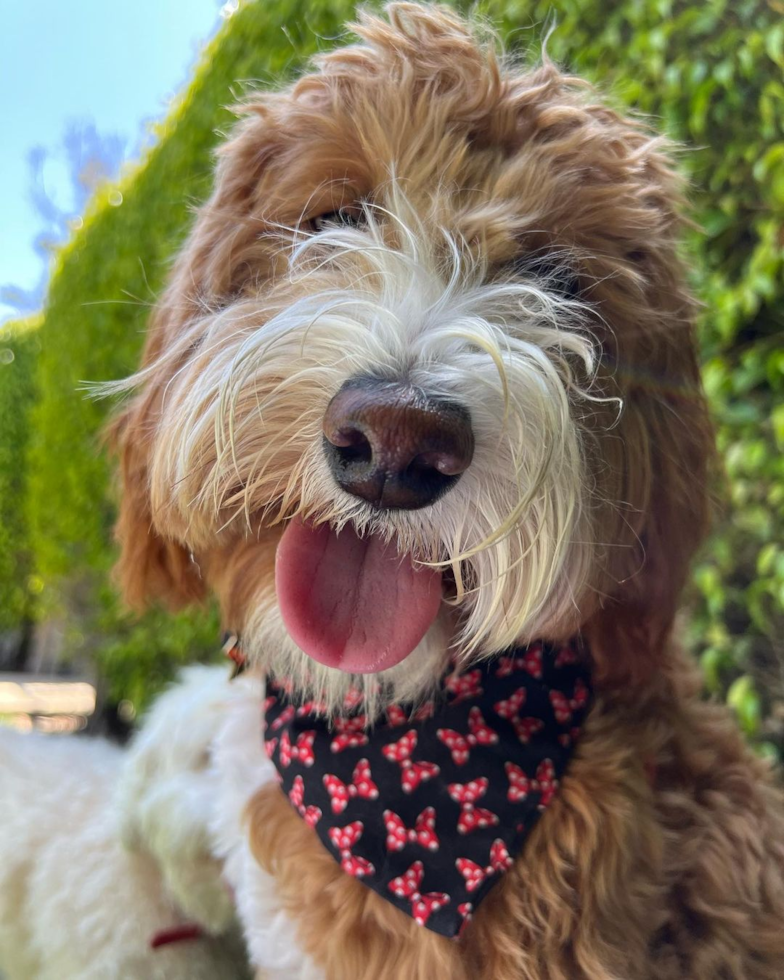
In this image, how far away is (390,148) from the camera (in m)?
1.22

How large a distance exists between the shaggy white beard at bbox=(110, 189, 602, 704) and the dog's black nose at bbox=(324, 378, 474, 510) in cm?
3

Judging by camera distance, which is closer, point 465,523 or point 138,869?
point 465,523

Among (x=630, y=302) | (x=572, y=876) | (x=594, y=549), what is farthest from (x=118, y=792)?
(x=630, y=302)

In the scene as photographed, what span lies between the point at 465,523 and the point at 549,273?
462 millimetres

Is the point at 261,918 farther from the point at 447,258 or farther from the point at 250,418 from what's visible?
the point at 447,258

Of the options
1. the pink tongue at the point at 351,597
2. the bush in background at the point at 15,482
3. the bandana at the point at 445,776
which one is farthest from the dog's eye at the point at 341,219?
the bush in background at the point at 15,482

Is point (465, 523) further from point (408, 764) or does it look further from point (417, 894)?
point (417, 894)

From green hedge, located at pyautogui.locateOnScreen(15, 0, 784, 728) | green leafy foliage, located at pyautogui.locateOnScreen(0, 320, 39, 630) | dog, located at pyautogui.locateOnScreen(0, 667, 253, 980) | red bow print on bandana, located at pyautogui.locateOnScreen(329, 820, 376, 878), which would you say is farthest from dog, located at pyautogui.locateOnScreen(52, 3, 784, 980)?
green leafy foliage, located at pyautogui.locateOnScreen(0, 320, 39, 630)

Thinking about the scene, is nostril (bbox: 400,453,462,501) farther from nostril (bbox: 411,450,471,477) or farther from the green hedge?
the green hedge

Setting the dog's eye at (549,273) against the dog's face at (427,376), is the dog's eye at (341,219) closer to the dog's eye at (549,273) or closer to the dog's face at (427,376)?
the dog's face at (427,376)

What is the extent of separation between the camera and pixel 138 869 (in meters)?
1.82

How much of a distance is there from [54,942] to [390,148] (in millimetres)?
1875

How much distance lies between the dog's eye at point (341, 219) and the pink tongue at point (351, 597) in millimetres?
528

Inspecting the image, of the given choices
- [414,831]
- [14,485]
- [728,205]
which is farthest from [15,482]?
[728,205]
